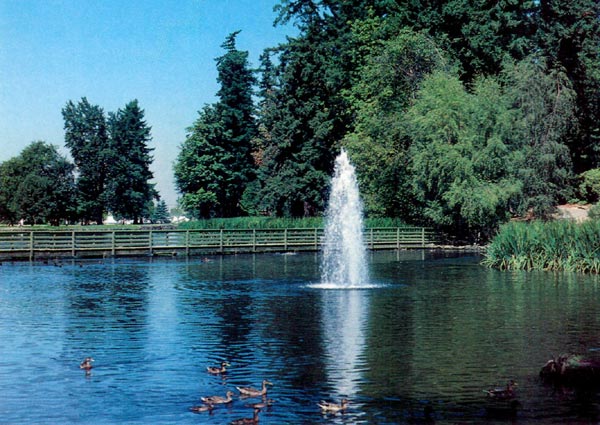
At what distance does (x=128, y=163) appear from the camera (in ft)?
415

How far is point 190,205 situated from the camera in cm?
10394

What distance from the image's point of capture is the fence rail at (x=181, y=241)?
57.0 metres

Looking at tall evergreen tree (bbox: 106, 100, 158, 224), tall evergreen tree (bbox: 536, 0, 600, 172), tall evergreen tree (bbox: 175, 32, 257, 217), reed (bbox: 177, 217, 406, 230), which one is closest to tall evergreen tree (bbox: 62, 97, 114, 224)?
tall evergreen tree (bbox: 106, 100, 158, 224)

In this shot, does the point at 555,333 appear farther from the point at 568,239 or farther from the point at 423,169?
the point at 423,169

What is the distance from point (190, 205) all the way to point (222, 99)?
13.7 m

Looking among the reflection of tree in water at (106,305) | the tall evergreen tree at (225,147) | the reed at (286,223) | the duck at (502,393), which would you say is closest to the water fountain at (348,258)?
the reflection of tree in water at (106,305)

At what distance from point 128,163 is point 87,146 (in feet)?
21.8

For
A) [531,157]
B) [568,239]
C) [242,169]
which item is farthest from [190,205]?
[568,239]

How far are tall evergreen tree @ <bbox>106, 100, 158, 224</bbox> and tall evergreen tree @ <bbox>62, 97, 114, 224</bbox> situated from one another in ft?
5.38

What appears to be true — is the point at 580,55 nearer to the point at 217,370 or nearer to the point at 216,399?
the point at 217,370

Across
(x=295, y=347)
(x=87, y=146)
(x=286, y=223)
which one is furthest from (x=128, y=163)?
(x=295, y=347)

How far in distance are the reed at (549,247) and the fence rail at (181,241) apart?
22643 mm

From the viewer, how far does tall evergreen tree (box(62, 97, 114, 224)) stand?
5020 inches

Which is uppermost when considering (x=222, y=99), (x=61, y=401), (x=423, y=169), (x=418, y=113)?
(x=222, y=99)
